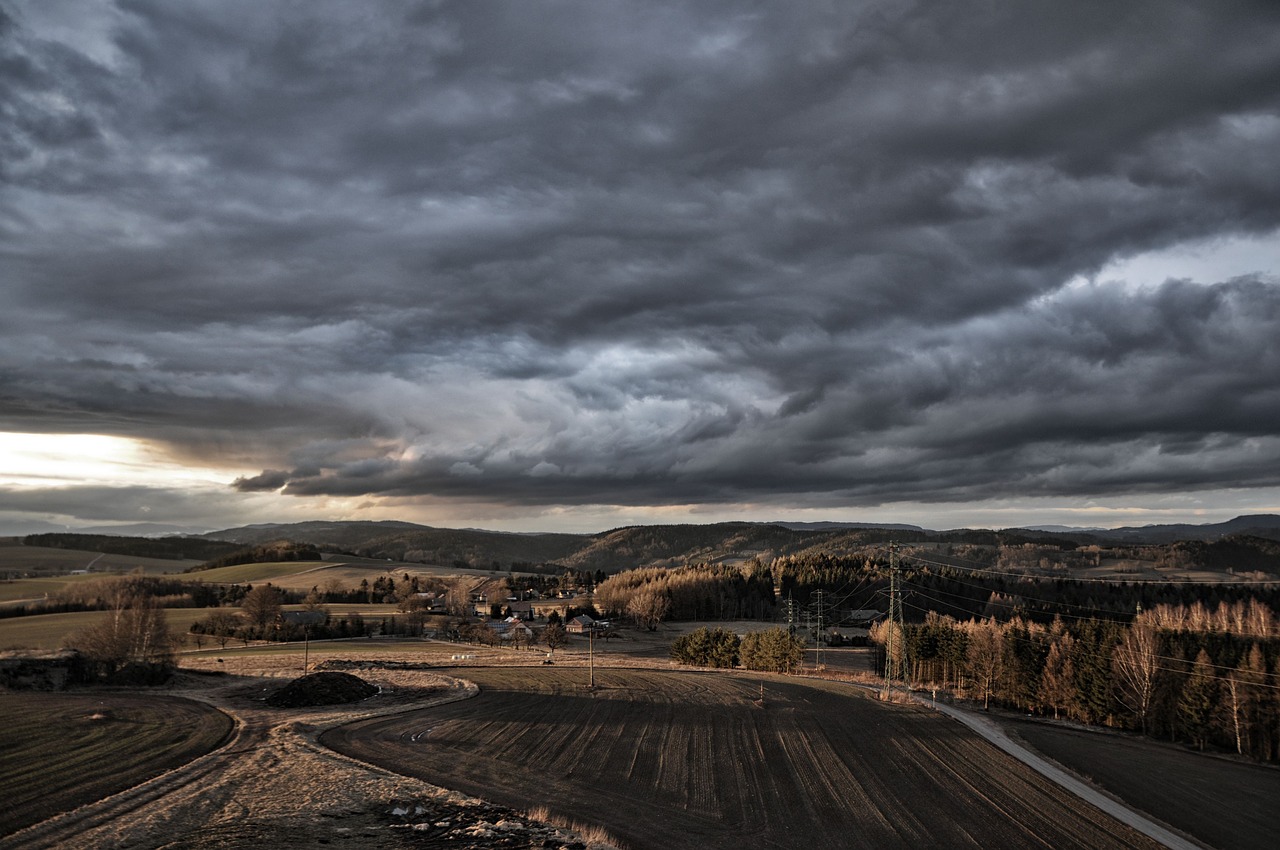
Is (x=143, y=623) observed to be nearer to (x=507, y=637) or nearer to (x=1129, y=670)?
(x=507, y=637)

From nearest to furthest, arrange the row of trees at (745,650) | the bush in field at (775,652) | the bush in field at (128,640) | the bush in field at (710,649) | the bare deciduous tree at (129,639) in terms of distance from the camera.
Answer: the bush in field at (128,640) < the bare deciduous tree at (129,639) < the bush in field at (775,652) < the row of trees at (745,650) < the bush in field at (710,649)

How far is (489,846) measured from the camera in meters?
29.0

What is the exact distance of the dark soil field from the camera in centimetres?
3588

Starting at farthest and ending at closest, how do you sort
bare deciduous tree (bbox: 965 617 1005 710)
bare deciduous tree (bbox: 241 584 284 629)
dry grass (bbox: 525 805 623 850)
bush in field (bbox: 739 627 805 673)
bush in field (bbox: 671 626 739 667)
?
bare deciduous tree (bbox: 241 584 284 629) → bush in field (bbox: 671 626 739 667) → bush in field (bbox: 739 627 805 673) → bare deciduous tree (bbox: 965 617 1005 710) → dry grass (bbox: 525 805 623 850)

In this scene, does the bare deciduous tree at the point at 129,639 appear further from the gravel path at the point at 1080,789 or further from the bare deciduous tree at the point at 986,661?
the bare deciduous tree at the point at 986,661

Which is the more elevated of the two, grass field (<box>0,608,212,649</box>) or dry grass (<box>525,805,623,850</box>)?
dry grass (<box>525,805,623,850</box>)

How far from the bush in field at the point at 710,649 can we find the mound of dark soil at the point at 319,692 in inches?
1961

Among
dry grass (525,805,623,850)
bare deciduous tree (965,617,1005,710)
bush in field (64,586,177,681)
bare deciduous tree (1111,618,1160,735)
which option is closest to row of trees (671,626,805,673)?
bare deciduous tree (965,617,1005,710)

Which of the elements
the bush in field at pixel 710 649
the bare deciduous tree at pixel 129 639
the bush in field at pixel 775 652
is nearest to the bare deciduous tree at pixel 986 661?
the bush in field at pixel 775 652

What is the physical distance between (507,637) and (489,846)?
393 ft

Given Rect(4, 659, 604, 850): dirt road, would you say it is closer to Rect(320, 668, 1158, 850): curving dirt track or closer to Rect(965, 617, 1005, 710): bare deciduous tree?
Rect(320, 668, 1158, 850): curving dirt track

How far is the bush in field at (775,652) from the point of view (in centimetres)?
10019

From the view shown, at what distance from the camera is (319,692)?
231ft

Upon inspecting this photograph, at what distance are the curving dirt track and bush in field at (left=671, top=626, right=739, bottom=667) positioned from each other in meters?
38.0
